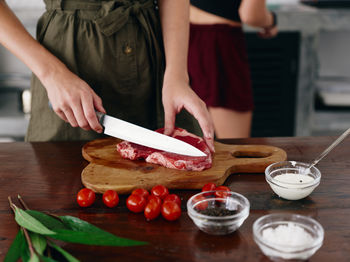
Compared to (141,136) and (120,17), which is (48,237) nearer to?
(141,136)

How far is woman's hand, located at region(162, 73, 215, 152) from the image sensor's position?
56.2 inches

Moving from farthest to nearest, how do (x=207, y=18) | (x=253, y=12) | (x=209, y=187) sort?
1. (x=207, y=18)
2. (x=253, y=12)
3. (x=209, y=187)

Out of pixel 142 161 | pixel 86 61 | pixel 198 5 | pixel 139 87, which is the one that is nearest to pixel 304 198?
pixel 142 161

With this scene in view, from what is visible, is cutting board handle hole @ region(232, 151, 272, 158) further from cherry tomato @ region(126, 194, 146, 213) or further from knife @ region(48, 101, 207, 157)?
cherry tomato @ region(126, 194, 146, 213)

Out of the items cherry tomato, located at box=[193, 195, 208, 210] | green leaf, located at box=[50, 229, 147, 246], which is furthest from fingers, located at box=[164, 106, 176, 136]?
green leaf, located at box=[50, 229, 147, 246]

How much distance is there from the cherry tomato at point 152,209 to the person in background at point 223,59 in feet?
4.24

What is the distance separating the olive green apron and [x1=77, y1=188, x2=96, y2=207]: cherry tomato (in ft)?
1.83

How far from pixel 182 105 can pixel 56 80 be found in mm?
430

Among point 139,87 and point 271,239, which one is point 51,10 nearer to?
point 139,87

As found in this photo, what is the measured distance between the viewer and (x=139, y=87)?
5.64 ft

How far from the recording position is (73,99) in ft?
4.48

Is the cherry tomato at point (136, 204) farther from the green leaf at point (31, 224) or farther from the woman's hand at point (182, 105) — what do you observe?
the woman's hand at point (182, 105)

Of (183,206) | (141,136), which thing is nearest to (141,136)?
(141,136)

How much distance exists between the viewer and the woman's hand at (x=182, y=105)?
1428 mm
